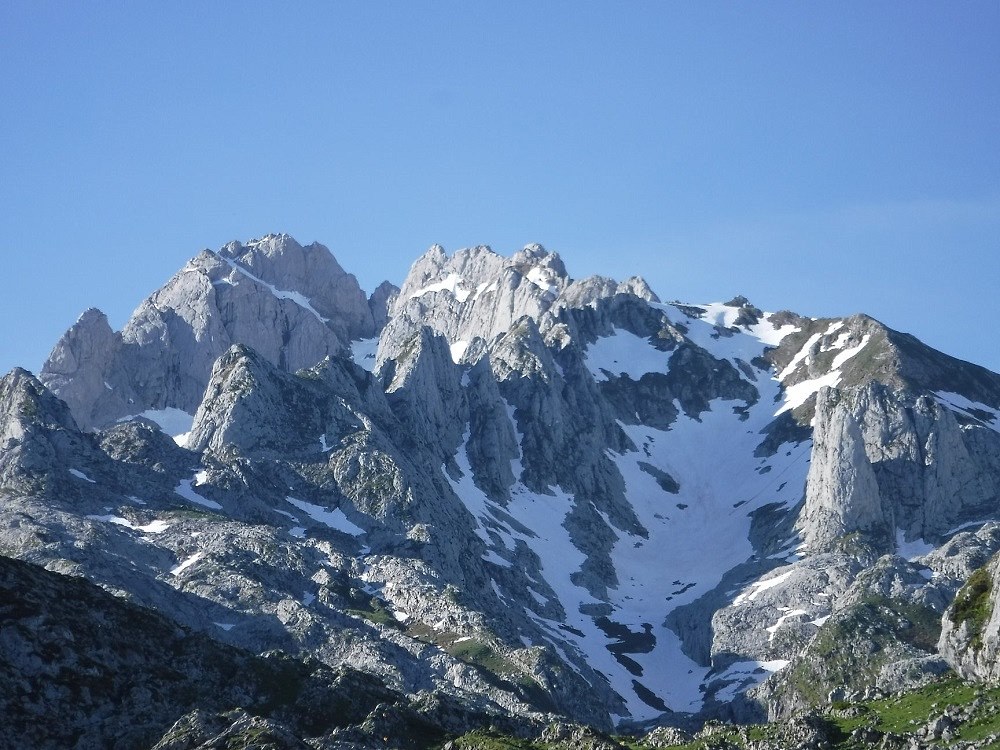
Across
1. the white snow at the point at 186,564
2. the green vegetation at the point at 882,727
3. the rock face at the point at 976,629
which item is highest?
the white snow at the point at 186,564

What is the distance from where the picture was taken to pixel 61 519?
A: 196500 mm

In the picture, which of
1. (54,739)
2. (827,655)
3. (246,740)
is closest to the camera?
(246,740)

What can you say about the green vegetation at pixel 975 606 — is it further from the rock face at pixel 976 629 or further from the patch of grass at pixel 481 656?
the patch of grass at pixel 481 656

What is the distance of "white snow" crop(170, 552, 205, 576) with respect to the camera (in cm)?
19262

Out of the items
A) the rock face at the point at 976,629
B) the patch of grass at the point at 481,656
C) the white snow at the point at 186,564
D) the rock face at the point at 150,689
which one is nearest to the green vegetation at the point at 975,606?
the rock face at the point at 976,629

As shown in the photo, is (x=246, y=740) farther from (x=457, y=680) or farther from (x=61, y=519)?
(x=61, y=519)

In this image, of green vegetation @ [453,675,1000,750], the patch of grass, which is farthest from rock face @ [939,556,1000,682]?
the patch of grass

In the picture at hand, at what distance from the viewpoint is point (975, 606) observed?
3167 inches

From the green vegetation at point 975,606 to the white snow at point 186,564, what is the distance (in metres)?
130

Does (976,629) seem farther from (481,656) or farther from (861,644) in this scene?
(481,656)

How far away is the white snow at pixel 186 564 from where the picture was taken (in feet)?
632

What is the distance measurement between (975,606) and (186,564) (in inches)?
5300

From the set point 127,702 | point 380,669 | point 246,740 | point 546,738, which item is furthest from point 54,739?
point 380,669

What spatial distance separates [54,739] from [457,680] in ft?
324
